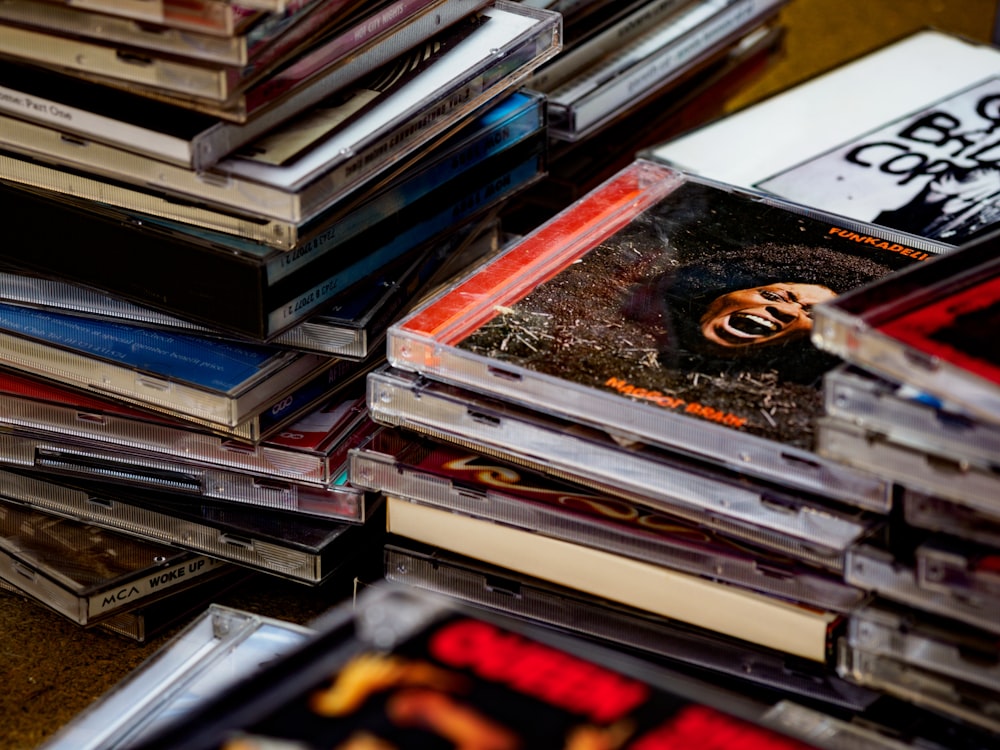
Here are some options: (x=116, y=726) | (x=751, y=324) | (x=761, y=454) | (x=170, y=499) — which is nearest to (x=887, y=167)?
(x=751, y=324)

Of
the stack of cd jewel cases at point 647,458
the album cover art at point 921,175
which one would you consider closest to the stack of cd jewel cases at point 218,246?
the stack of cd jewel cases at point 647,458

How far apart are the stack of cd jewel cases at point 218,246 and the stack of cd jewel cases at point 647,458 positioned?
69mm

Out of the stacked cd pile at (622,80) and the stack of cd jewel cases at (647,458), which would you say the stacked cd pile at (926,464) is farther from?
the stacked cd pile at (622,80)

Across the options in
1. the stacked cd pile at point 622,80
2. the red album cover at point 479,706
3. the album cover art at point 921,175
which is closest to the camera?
the red album cover at point 479,706

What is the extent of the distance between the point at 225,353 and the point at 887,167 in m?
0.51

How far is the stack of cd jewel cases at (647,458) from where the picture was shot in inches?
30.0

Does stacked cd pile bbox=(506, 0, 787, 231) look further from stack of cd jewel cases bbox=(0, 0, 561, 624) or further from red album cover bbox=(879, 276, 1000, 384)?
red album cover bbox=(879, 276, 1000, 384)

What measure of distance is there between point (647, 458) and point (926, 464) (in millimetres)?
151

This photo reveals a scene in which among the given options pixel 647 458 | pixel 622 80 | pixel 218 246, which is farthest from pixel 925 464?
pixel 622 80

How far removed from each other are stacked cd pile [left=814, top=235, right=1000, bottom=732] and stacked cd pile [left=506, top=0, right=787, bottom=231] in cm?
45

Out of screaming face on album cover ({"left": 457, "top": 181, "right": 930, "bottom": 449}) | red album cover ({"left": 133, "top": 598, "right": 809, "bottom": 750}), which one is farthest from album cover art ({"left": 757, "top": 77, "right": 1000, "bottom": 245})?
red album cover ({"left": 133, "top": 598, "right": 809, "bottom": 750})

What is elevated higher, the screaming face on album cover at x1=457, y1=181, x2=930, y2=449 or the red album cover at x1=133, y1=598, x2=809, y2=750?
the screaming face on album cover at x1=457, y1=181, x2=930, y2=449

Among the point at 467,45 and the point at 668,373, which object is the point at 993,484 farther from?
the point at 467,45

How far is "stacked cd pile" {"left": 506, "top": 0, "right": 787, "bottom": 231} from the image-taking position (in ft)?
3.77
